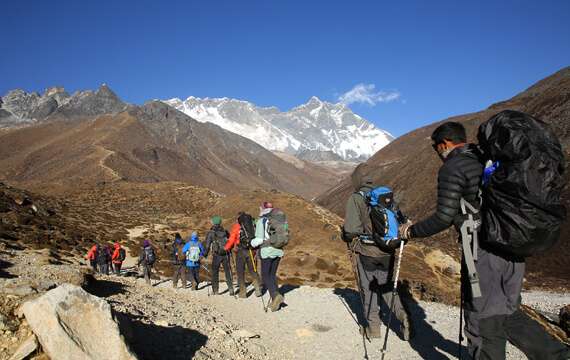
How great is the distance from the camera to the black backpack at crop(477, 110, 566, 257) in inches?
126

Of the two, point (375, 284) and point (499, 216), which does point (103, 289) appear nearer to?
point (375, 284)

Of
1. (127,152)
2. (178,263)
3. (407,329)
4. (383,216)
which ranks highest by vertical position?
(127,152)

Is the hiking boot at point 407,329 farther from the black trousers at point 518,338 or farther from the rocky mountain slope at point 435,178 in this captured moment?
the rocky mountain slope at point 435,178

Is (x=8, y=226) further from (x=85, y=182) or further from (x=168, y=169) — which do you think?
(x=168, y=169)

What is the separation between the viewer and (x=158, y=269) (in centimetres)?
2100

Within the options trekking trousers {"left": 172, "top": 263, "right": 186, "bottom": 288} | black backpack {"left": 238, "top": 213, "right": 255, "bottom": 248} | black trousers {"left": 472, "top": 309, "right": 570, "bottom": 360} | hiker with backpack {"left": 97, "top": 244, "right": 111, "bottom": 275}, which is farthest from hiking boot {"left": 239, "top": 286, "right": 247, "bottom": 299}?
hiker with backpack {"left": 97, "top": 244, "right": 111, "bottom": 275}

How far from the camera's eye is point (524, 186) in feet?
10.5

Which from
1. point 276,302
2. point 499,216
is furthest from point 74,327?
point 276,302

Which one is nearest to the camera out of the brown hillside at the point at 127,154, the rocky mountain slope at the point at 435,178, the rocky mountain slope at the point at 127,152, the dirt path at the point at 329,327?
the dirt path at the point at 329,327

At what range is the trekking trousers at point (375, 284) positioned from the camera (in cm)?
656

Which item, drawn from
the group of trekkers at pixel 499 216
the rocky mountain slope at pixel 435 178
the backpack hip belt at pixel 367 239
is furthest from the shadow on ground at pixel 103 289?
the rocky mountain slope at pixel 435 178

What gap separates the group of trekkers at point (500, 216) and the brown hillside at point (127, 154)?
234 ft

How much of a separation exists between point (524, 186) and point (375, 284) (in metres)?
3.85

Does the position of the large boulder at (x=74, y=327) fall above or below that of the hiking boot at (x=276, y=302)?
above
